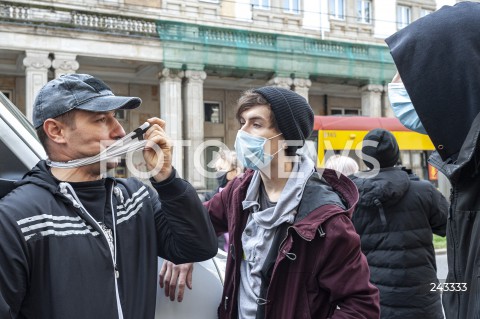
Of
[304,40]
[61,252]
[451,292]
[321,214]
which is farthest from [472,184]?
[304,40]

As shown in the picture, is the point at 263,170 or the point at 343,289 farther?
the point at 263,170

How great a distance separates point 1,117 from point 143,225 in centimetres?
84

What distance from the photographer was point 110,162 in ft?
6.84

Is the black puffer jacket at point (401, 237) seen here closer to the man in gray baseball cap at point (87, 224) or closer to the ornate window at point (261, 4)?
the man in gray baseball cap at point (87, 224)

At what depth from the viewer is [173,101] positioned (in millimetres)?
23562

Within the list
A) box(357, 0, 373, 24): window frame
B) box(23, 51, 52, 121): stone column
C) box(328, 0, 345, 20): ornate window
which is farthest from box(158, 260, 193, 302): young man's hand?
box(357, 0, 373, 24): window frame

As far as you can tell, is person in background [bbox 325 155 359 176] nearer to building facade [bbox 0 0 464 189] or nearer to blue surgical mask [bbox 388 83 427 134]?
blue surgical mask [bbox 388 83 427 134]

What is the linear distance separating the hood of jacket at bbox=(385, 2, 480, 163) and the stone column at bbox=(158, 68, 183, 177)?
69.8ft

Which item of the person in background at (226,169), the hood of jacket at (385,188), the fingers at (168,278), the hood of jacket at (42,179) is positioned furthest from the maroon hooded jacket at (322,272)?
the person in background at (226,169)

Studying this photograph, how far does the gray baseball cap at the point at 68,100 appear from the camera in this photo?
78.1 inches

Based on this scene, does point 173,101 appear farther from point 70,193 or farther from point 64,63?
point 70,193

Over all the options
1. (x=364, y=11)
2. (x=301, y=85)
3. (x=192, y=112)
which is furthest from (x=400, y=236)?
(x=364, y=11)

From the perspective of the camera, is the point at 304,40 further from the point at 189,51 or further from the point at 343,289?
the point at 343,289

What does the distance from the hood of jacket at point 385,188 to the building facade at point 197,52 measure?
46.9 ft
